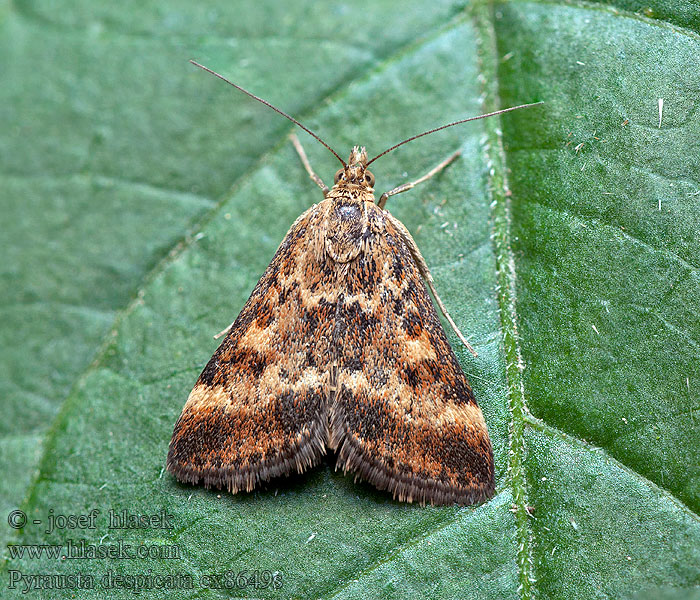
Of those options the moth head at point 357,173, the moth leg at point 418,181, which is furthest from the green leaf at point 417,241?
the moth head at point 357,173

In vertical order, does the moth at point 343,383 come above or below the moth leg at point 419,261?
below

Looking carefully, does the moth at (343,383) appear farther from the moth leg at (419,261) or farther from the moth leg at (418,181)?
the moth leg at (418,181)

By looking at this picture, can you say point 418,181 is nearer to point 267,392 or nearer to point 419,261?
point 419,261

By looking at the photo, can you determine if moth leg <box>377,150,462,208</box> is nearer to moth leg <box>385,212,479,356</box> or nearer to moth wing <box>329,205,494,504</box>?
moth leg <box>385,212,479,356</box>

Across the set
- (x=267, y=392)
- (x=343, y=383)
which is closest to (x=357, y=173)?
(x=343, y=383)

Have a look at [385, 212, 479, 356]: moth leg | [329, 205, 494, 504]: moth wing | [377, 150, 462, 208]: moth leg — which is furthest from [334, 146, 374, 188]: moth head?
[329, 205, 494, 504]: moth wing

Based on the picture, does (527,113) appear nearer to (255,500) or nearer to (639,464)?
(639,464)

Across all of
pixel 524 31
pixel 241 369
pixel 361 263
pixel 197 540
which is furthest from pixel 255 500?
pixel 524 31
